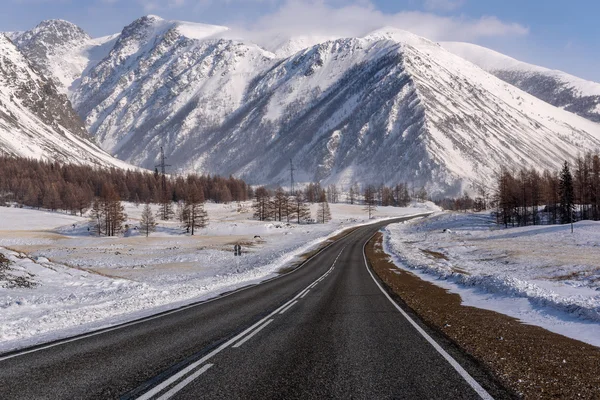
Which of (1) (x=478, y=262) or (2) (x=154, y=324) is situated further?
(1) (x=478, y=262)

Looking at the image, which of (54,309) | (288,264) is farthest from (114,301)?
(288,264)

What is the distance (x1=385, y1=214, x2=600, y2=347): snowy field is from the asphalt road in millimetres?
4716

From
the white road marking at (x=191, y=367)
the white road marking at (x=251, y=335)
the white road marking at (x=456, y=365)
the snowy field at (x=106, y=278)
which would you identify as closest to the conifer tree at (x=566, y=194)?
the snowy field at (x=106, y=278)

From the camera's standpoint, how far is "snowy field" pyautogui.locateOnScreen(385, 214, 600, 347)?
12.8 metres

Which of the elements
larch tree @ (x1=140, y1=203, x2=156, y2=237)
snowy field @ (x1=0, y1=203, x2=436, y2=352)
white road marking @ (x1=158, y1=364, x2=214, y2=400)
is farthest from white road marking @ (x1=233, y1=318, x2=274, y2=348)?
larch tree @ (x1=140, y1=203, x2=156, y2=237)

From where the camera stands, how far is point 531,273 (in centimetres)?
3078

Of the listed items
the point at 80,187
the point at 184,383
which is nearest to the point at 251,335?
the point at 184,383

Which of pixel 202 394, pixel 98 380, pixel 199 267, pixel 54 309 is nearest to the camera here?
pixel 202 394

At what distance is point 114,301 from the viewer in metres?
18.1

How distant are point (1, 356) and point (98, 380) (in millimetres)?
3675

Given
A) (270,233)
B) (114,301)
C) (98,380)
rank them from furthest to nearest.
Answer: (270,233), (114,301), (98,380)

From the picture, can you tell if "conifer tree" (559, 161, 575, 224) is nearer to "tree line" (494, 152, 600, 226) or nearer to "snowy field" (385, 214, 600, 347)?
"tree line" (494, 152, 600, 226)

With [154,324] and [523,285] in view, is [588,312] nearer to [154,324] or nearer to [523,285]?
[523,285]

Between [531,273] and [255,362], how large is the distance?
2922 centimetres
